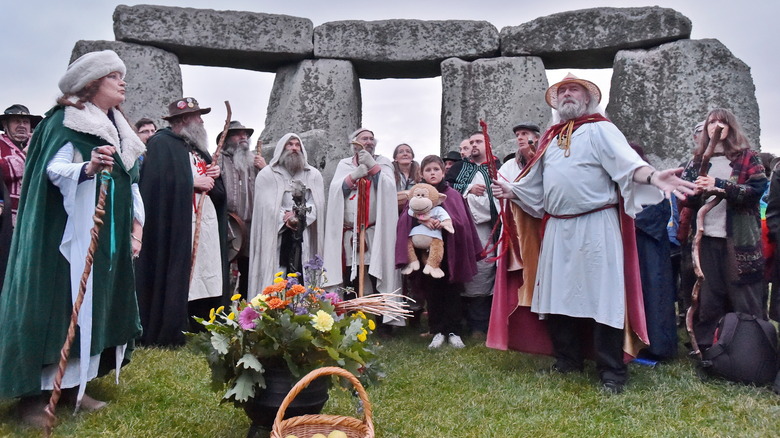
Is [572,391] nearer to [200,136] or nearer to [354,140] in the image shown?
[354,140]

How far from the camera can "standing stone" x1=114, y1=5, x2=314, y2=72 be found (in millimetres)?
7941

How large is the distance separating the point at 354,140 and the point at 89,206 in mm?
2946

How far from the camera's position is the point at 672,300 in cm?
512

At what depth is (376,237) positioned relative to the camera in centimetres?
600

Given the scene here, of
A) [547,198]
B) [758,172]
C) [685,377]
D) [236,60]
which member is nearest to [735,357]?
[685,377]

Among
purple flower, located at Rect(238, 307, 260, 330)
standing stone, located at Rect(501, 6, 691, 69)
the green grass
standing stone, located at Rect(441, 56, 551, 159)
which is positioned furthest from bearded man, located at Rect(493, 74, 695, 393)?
standing stone, located at Rect(501, 6, 691, 69)

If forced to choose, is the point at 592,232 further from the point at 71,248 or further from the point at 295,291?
the point at 71,248

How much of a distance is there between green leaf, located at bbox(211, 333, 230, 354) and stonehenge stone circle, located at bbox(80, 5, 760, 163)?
15.2 feet

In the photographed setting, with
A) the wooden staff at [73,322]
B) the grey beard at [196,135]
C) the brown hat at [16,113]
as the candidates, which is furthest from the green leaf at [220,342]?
the brown hat at [16,113]

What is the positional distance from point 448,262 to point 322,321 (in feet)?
8.99

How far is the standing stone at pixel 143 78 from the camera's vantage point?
788 cm

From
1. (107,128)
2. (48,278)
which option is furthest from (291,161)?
(48,278)

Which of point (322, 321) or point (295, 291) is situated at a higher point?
point (295, 291)

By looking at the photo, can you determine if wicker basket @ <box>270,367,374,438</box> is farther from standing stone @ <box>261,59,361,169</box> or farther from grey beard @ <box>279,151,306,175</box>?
standing stone @ <box>261,59,361,169</box>
